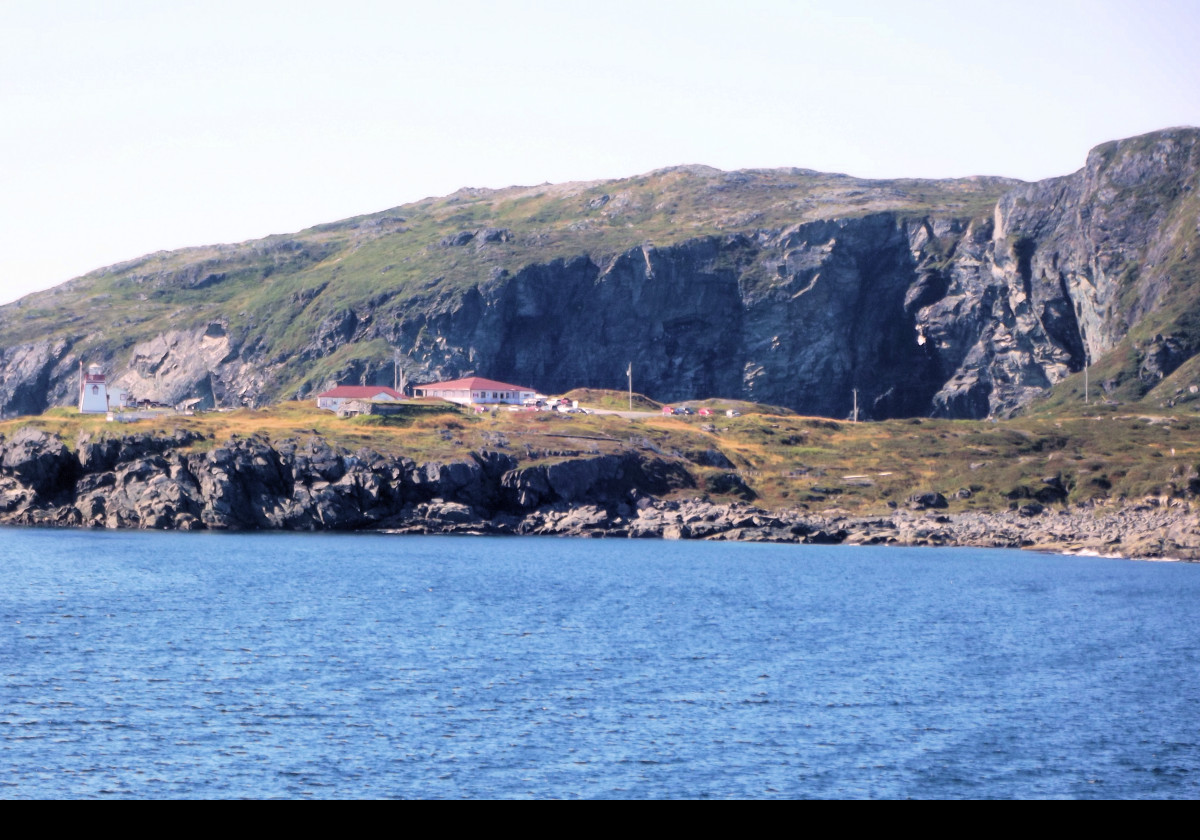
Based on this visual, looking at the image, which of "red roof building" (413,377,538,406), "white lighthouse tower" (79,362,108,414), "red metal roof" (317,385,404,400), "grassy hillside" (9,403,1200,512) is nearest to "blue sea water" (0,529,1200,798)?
"grassy hillside" (9,403,1200,512)

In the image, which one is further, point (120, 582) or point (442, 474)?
point (442, 474)

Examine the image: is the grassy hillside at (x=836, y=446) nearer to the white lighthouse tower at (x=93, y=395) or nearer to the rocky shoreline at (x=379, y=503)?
the white lighthouse tower at (x=93, y=395)

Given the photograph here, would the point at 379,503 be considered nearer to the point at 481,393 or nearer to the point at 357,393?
the point at 357,393

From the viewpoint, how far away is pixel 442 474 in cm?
12262

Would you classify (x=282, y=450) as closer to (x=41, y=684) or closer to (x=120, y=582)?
(x=120, y=582)

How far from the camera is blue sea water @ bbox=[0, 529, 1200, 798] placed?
107 ft

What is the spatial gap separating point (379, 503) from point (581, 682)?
79060 mm

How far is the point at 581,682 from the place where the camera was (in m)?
46.0

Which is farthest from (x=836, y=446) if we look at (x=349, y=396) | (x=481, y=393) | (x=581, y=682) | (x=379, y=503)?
(x=581, y=682)

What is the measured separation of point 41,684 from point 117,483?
274 feet

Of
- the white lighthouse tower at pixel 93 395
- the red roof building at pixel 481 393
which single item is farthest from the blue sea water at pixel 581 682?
the red roof building at pixel 481 393

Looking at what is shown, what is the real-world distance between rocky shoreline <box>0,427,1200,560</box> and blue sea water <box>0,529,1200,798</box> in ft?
95.2
